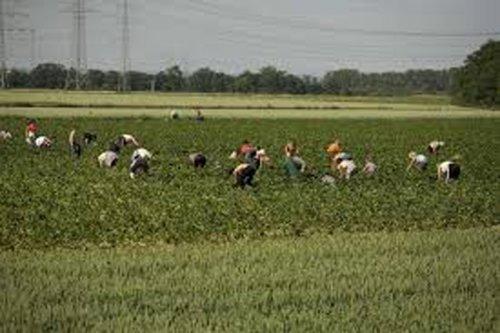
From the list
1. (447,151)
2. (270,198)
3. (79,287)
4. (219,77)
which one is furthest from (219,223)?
(219,77)

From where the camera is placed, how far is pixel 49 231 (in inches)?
687

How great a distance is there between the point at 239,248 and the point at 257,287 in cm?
361

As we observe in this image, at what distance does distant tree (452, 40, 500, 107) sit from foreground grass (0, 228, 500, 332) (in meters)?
106

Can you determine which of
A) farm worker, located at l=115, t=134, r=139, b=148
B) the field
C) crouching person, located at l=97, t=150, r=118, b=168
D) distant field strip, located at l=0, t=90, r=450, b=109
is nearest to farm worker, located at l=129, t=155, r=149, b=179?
the field

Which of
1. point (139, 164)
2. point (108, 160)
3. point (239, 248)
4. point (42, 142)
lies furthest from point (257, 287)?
point (42, 142)

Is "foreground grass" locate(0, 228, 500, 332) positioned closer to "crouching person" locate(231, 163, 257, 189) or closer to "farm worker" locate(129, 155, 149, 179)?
"crouching person" locate(231, 163, 257, 189)

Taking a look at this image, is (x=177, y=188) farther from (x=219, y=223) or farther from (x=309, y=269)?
(x=309, y=269)

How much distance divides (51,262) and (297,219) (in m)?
7.25

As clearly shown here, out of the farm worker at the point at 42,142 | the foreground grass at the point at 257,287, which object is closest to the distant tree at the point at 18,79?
the farm worker at the point at 42,142

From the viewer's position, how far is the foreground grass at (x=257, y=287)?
1054cm

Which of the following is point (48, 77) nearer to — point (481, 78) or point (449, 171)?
point (481, 78)

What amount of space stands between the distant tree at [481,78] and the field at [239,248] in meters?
89.3

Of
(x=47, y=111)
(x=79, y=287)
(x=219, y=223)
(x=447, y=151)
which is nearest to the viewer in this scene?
(x=79, y=287)

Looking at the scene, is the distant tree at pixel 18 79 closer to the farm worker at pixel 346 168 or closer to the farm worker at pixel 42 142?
the farm worker at pixel 42 142
